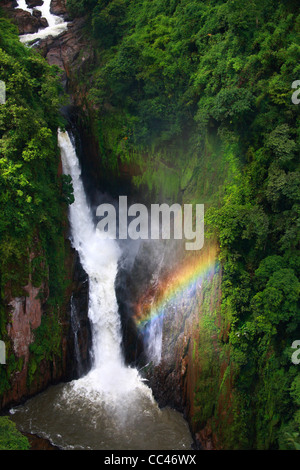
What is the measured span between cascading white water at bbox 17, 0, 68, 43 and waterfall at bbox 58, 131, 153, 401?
33.0 ft

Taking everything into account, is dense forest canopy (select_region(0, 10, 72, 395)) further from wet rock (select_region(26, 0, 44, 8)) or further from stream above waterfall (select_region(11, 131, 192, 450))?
wet rock (select_region(26, 0, 44, 8))

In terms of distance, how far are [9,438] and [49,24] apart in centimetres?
2798

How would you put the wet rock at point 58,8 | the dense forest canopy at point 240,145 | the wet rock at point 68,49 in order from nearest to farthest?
the dense forest canopy at point 240,145, the wet rock at point 68,49, the wet rock at point 58,8

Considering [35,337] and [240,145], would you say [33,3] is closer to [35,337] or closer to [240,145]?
[240,145]

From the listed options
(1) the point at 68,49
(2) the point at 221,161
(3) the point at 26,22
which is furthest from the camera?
(3) the point at 26,22

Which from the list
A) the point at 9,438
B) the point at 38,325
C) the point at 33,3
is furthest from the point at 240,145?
the point at 33,3

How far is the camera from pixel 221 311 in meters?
16.3

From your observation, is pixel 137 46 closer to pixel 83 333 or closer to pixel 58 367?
pixel 83 333

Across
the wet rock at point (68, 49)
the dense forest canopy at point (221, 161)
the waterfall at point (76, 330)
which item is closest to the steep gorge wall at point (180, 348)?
the waterfall at point (76, 330)

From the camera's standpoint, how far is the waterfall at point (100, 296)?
19500 mm

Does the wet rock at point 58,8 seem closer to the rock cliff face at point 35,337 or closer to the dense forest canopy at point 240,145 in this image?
the dense forest canopy at point 240,145

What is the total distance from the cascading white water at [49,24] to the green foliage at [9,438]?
24266 mm

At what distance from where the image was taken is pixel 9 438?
13.4 metres
